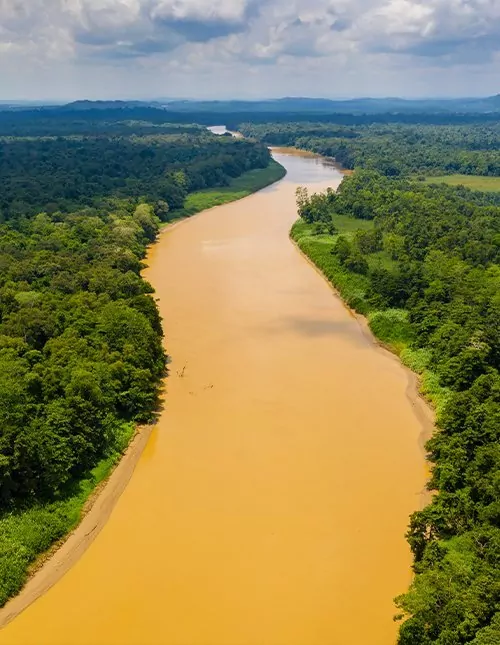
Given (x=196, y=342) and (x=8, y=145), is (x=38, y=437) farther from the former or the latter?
(x=8, y=145)

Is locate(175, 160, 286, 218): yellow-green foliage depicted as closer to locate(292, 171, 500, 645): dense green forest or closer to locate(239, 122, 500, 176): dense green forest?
locate(292, 171, 500, 645): dense green forest

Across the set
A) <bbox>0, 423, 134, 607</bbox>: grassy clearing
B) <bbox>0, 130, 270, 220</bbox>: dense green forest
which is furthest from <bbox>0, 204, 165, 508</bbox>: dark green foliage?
<bbox>0, 130, 270, 220</bbox>: dense green forest

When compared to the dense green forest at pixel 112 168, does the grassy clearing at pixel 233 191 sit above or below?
below

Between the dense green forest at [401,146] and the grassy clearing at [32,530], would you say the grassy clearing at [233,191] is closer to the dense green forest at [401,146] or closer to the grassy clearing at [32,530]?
the dense green forest at [401,146]

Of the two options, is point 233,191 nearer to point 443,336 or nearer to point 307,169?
point 307,169

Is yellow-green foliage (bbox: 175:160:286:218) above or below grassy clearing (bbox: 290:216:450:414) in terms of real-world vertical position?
above

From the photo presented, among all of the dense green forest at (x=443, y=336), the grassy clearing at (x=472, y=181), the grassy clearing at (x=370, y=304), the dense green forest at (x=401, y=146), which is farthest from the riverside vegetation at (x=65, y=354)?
the dense green forest at (x=401, y=146)
